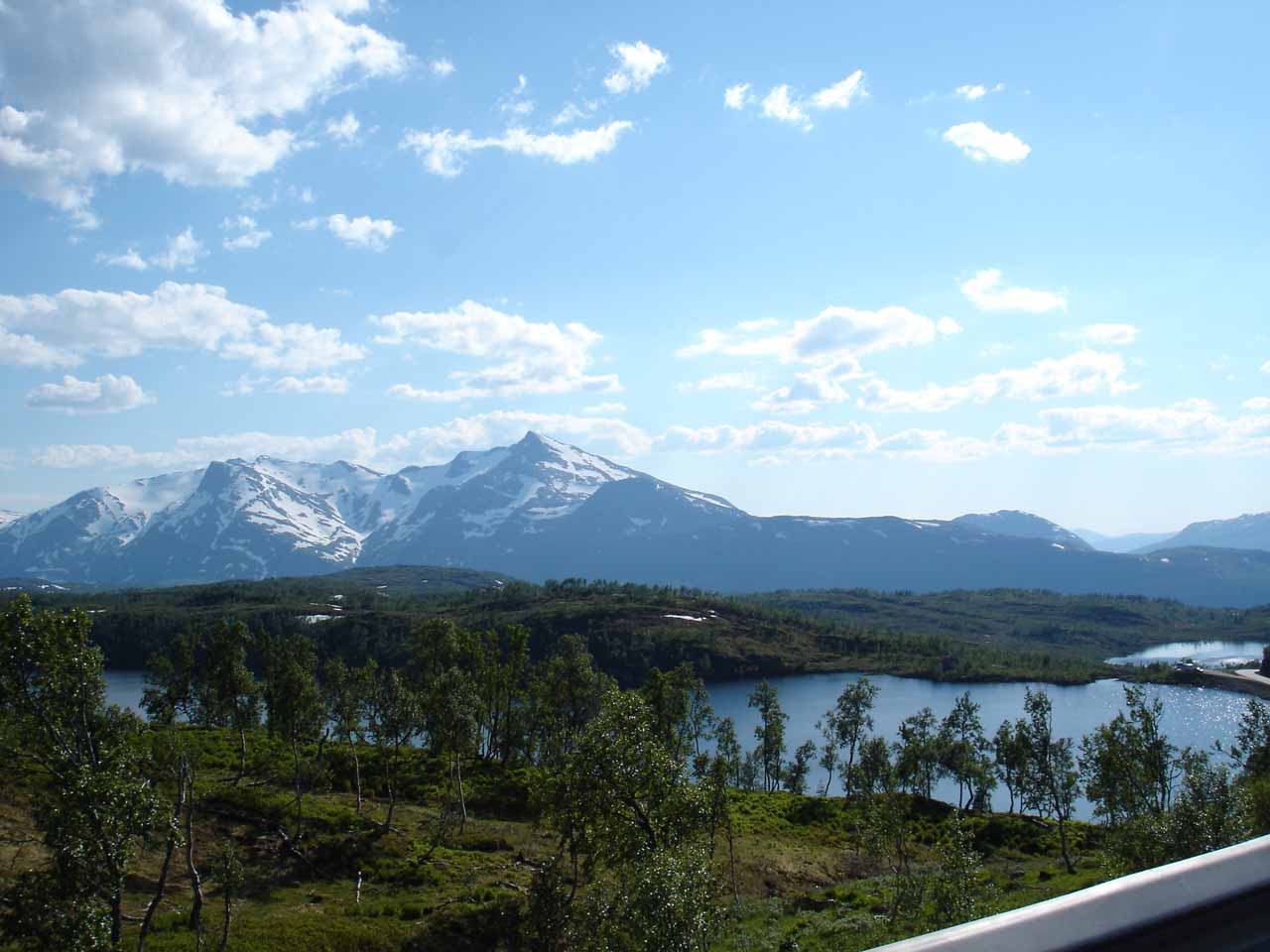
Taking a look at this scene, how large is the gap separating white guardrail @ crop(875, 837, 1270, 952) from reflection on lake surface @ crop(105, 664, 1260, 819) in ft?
411

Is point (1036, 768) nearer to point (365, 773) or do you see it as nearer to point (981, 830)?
point (981, 830)

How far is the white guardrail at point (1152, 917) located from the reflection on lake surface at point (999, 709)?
125m

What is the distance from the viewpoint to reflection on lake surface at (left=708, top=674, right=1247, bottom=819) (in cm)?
14212

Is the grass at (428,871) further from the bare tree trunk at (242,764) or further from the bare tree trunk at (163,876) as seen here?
the bare tree trunk at (163,876)

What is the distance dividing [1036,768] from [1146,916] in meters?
96.1

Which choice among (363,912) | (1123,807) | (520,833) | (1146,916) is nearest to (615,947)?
(363,912)

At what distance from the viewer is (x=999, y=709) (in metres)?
172

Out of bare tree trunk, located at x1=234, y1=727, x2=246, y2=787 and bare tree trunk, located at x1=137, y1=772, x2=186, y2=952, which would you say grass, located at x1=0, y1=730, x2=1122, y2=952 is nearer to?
bare tree trunk, located at x1=234, y1=727, x2=246, y2=787

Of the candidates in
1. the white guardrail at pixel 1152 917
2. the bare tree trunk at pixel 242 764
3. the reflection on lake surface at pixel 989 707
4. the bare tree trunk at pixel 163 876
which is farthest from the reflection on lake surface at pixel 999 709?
the white guardrail at pixel 1152 917

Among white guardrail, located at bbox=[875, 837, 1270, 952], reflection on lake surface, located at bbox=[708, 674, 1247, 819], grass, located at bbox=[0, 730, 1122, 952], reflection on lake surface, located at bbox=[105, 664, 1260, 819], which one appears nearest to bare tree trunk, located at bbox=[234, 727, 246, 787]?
grass, located at bbox=[0, 730, 1122, 952]

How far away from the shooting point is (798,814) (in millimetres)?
80875

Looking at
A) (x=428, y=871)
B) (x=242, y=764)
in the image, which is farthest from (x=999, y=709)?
(x=428, y=871)

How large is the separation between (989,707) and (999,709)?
2439 millimetres

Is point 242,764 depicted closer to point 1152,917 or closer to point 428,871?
point 428,871
